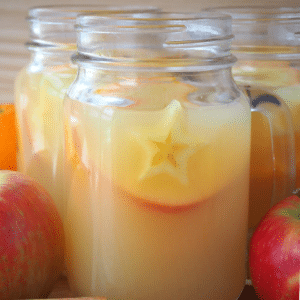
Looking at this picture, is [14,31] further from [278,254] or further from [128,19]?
[278,254]

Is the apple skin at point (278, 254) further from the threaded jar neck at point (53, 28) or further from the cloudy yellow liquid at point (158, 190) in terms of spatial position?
the threaded jar neck at point (53, 28)

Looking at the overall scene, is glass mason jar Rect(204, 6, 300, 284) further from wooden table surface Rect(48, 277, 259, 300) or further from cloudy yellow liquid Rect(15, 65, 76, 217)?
cloudy yellow liquid Rect(15, 65, 76, 217)

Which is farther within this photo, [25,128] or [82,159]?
[25,128]

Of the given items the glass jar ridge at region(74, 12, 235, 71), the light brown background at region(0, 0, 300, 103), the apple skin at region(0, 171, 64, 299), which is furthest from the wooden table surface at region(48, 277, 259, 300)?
the light brown background at region(0, 0, 300, 103)

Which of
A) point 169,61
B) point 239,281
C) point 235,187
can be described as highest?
point 169,61

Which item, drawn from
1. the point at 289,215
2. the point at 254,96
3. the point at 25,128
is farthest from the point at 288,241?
the point at 25,128

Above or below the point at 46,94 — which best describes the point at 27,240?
below

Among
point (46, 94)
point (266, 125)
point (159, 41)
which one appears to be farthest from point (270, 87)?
point (46, 94)

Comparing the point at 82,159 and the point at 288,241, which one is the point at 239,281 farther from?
the point at 82,159
